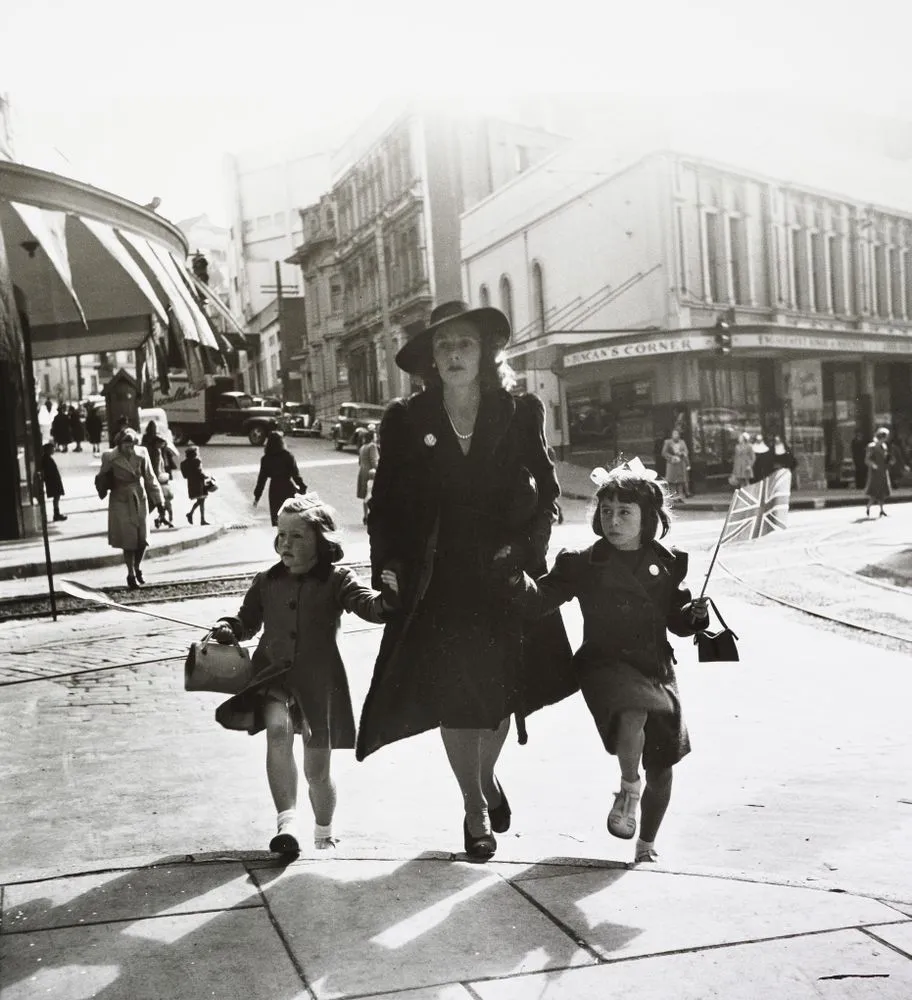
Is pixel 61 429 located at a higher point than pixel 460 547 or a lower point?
higher

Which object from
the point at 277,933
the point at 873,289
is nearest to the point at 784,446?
the point at 873,289

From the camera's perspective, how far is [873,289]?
12.3 meters

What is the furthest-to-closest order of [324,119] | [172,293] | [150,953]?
[172,293] → [324,119] → [150,953]

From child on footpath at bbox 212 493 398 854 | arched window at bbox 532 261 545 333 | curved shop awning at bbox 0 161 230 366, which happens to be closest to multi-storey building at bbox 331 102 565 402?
arched window at bbox 532 261 545 333

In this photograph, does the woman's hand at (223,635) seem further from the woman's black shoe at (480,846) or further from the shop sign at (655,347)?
the shop sign at (655,347)

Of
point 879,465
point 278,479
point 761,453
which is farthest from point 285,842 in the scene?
point 879,465

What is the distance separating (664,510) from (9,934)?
2229mm

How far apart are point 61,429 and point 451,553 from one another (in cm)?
573

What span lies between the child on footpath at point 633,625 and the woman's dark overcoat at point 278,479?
3.07 metres

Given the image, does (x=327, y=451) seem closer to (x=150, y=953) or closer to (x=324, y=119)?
(x=324, y=119)

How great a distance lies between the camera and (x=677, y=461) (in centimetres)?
1052

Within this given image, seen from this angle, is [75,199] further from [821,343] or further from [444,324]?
[821,343]

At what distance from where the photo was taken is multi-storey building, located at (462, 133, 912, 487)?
8.22 meters

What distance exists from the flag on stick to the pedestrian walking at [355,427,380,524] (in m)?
1.68
